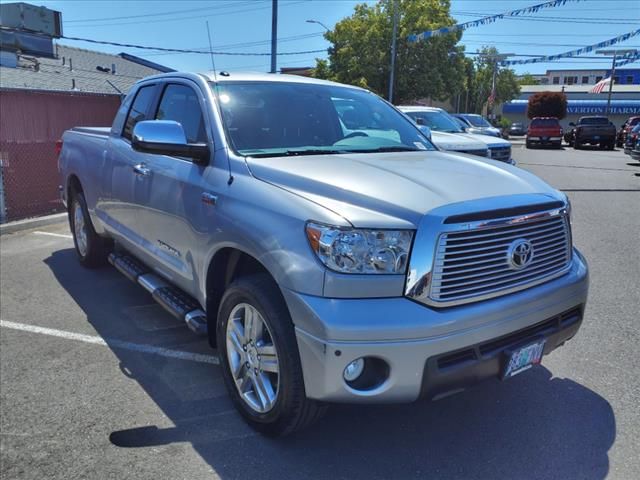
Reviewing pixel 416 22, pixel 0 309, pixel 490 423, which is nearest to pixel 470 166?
pixel 490 423

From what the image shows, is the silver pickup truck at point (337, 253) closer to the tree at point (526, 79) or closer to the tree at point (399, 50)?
the tree at point (399, 50)

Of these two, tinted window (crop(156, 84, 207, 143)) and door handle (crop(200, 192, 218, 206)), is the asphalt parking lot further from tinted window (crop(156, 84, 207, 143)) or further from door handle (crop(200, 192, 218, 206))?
tinted window (crop(156, 84, 207, 143))

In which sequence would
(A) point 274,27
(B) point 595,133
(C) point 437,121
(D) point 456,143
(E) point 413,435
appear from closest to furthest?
(E) point 413,435, (D) point 456,143, (C) point 437,121, (A) point 274,27, (B) point 595,133

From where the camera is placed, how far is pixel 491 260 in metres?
2.65

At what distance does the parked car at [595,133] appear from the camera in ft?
100

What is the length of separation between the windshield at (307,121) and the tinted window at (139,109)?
1.25 metres

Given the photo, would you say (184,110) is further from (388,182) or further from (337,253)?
(337,253)

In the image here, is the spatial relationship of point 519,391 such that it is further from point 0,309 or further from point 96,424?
point 0,309

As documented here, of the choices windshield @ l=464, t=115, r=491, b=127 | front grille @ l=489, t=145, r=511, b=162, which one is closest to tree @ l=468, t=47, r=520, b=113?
windshield @ l=464, t=115, r=491, b=127

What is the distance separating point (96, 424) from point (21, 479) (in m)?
0.52

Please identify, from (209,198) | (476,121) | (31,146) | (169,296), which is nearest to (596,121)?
(476,121)

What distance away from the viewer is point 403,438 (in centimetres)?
304

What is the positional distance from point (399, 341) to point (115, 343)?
2.80 metres

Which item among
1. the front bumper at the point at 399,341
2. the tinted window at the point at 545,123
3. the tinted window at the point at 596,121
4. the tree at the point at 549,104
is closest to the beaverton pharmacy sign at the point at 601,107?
the tree at the point at 549,104
